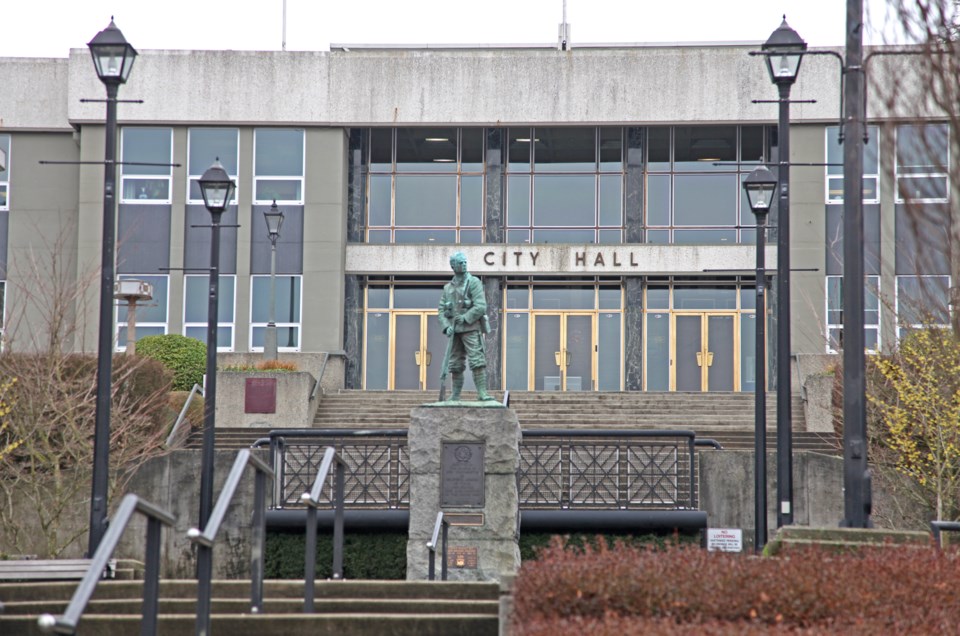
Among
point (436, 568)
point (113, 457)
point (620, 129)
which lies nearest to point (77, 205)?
point (620, 129)

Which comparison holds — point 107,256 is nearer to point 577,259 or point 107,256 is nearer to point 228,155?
point 228,155

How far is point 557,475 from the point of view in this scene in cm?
2283

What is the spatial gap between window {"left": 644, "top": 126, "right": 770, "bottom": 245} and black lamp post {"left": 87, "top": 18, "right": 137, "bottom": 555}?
2760 cm

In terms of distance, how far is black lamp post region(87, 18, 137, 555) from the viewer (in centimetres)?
1548

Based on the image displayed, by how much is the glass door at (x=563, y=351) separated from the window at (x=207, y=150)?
30.6 feet

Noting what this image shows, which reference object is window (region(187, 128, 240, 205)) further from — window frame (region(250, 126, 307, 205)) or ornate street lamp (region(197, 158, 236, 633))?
ornate street lamp (region(197, 158, 236, 633))

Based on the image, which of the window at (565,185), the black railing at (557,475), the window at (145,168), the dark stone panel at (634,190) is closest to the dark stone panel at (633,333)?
the dark stone panel at (634,190)

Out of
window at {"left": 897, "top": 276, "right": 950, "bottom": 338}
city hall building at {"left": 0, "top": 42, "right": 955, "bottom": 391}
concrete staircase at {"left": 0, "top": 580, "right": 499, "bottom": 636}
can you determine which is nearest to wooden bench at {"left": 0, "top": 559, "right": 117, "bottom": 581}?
concrete staircase at {"left": 0, "top": 580, "right": 499, "bottom": 636}

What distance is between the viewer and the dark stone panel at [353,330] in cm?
4204

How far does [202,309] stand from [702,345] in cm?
1367

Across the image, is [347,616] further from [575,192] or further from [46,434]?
[575,192]

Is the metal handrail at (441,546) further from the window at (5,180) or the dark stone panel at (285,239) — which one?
the window at (5,180)

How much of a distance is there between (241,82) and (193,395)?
41.1 ft

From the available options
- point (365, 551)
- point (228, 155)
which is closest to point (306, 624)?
point (365, 551)
